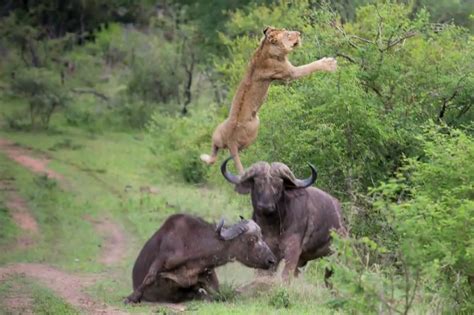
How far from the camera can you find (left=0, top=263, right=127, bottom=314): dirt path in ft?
43.8

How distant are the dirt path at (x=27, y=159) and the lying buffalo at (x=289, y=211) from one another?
16246mm

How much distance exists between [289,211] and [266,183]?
718 mm

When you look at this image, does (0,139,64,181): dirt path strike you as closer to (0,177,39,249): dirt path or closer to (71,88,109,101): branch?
(0,177,39,249): dirt path

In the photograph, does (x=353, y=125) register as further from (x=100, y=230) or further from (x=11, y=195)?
(x=11, y=195)

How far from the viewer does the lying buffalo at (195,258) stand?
13.7 metres

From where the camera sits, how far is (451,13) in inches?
1088

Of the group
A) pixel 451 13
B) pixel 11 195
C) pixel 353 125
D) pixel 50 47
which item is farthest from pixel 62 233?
pixel 50 47

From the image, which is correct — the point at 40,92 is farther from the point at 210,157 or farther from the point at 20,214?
the point at 210,157

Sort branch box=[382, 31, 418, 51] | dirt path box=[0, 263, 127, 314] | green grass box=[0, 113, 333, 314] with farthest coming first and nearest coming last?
branch box=[382, 31, 418, 51] → dirt path box=[0, 263, 127, 314] → green grass box=[0, 113, 333, 314]

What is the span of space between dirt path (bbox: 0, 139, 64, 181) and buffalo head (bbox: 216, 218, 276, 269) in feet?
53.9

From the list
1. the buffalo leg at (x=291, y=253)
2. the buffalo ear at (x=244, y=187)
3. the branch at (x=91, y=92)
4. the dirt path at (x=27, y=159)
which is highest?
the buffalo ear at (x=244, y=187)

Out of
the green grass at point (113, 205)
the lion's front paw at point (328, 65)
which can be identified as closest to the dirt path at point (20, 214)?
the green grass at point (113, 205)

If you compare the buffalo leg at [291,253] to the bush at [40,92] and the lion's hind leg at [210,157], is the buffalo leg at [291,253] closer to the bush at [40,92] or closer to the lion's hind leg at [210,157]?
the lion's hind leg at [210,157]

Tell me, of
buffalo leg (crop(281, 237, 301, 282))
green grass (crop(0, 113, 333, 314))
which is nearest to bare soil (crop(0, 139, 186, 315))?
green grass (crop(0, 113, 333, 314))
